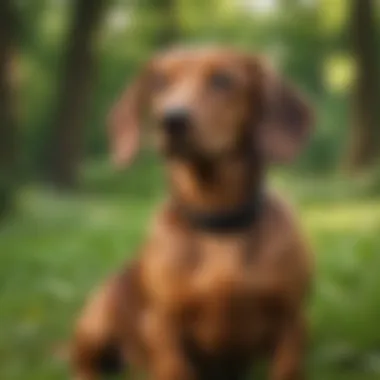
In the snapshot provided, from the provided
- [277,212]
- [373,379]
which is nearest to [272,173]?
[277,212]

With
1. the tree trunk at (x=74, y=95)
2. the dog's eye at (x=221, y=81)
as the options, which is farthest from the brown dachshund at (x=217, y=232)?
the tree trunk at (x=74, y=95)

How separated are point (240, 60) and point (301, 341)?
13.3 inches

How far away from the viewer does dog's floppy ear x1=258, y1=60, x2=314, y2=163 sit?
4.28 feet

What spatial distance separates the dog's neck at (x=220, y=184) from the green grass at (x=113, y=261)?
7 cm

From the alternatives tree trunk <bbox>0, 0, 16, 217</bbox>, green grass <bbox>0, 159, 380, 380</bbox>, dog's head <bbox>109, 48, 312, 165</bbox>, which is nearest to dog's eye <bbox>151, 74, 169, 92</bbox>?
dog's head <bbox>109, 48, 312, 165</bbox>

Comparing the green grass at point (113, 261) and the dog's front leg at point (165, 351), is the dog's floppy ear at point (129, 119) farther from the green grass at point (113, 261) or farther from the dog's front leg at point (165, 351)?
the dog's front leg at point (165, 351)

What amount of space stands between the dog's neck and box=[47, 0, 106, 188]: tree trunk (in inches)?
7.4

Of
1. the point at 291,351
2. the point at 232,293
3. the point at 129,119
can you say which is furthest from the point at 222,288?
the point at 129,119

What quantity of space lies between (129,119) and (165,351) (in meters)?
0.28

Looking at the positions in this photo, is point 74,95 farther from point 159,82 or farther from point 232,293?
point 232,293

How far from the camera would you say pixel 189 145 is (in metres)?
1.27

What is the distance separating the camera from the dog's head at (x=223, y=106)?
50.2 inches

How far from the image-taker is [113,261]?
144 cm

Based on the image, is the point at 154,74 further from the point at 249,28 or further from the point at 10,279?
the point at 10,279
